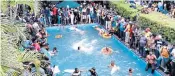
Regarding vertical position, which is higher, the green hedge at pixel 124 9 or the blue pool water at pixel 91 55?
the green hedge at pixel 124 9

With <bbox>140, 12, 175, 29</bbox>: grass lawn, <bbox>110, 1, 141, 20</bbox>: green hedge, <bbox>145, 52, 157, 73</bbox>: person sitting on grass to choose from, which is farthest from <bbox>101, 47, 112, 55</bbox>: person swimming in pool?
<bbox>110, 1, 141, 20</bbox>: green hedge

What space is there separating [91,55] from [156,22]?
4536 mm

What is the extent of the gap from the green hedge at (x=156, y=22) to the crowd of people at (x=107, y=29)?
0.44 metres

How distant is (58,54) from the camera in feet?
74.6

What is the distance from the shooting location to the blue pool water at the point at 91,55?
20.1 m

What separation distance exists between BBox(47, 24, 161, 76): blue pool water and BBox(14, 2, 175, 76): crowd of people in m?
0.48

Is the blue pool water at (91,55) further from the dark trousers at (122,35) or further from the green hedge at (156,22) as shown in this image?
the green hedge at (156,22)

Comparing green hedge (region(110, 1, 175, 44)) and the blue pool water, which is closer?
the blue pool water

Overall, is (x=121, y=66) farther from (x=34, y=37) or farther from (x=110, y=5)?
(x=110, y=5)

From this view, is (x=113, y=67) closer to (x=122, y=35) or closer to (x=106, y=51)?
(x=106, y=51)

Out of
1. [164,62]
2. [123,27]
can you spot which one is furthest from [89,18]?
[164,62]

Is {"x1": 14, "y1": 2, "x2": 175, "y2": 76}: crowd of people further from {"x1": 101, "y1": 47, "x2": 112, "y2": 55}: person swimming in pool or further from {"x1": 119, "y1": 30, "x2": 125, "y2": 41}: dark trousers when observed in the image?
{"x1": 101, "y1": 47, "x2": 112, "y2": 55}: person swimming in pool

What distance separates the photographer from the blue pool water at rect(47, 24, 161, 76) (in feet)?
65.8

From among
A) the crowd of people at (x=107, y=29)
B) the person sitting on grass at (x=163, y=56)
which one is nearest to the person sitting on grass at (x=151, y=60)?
the crowd of people at (x=107, y=29)
